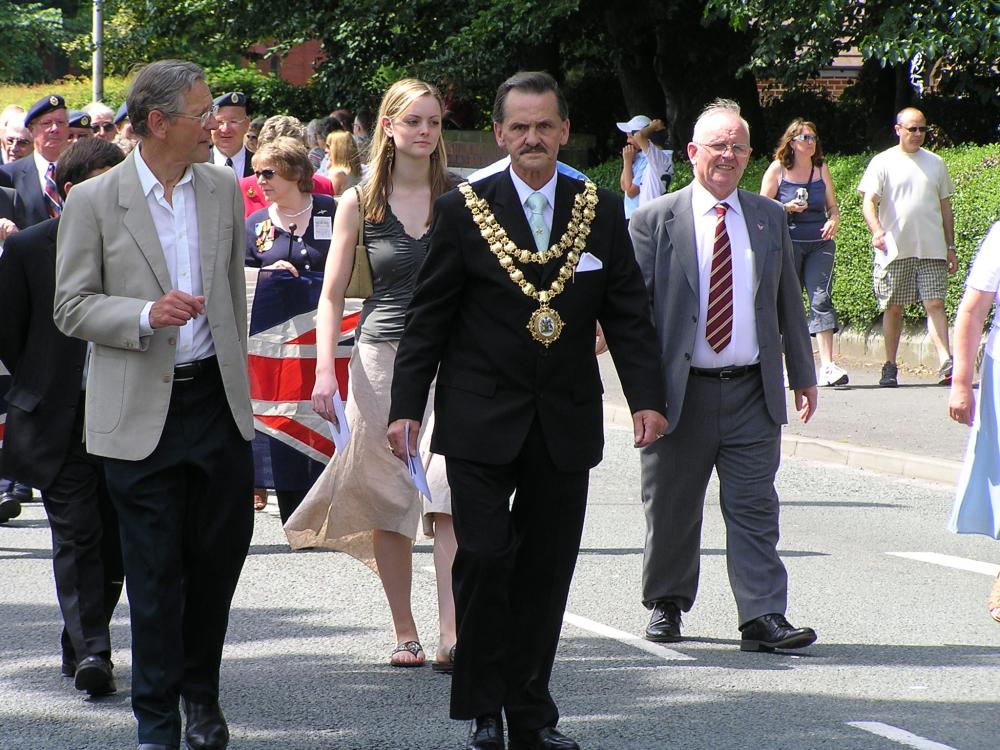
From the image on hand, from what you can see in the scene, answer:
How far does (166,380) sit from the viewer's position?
15.3 feet

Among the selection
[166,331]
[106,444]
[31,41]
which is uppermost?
[31,41]

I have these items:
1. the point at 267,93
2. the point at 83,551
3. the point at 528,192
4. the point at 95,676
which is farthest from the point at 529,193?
the point at 267,93

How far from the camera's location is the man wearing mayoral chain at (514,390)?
185 inches

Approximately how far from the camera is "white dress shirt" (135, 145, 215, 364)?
4.72 meters

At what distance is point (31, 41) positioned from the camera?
5459cm

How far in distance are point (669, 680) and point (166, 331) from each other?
7.30ft

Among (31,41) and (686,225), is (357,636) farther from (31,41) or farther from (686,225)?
(31,41)

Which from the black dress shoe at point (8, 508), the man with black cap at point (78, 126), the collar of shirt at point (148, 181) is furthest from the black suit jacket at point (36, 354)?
the man with black cap at point (78, 126)

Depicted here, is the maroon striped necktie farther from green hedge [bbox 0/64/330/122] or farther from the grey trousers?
green hedge [bbox 0/64/330/122]

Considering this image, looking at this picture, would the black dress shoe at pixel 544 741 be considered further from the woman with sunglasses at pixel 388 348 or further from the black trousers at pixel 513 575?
the woman with sunglasses at pixel 388 348

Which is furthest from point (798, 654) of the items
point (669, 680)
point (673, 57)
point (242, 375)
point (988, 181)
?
point (673, 57)

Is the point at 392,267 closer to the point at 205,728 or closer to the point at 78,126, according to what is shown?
the point at 205,728

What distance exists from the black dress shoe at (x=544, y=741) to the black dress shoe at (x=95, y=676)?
61.2 inches

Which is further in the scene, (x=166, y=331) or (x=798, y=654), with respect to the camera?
(x=798, y=654)
